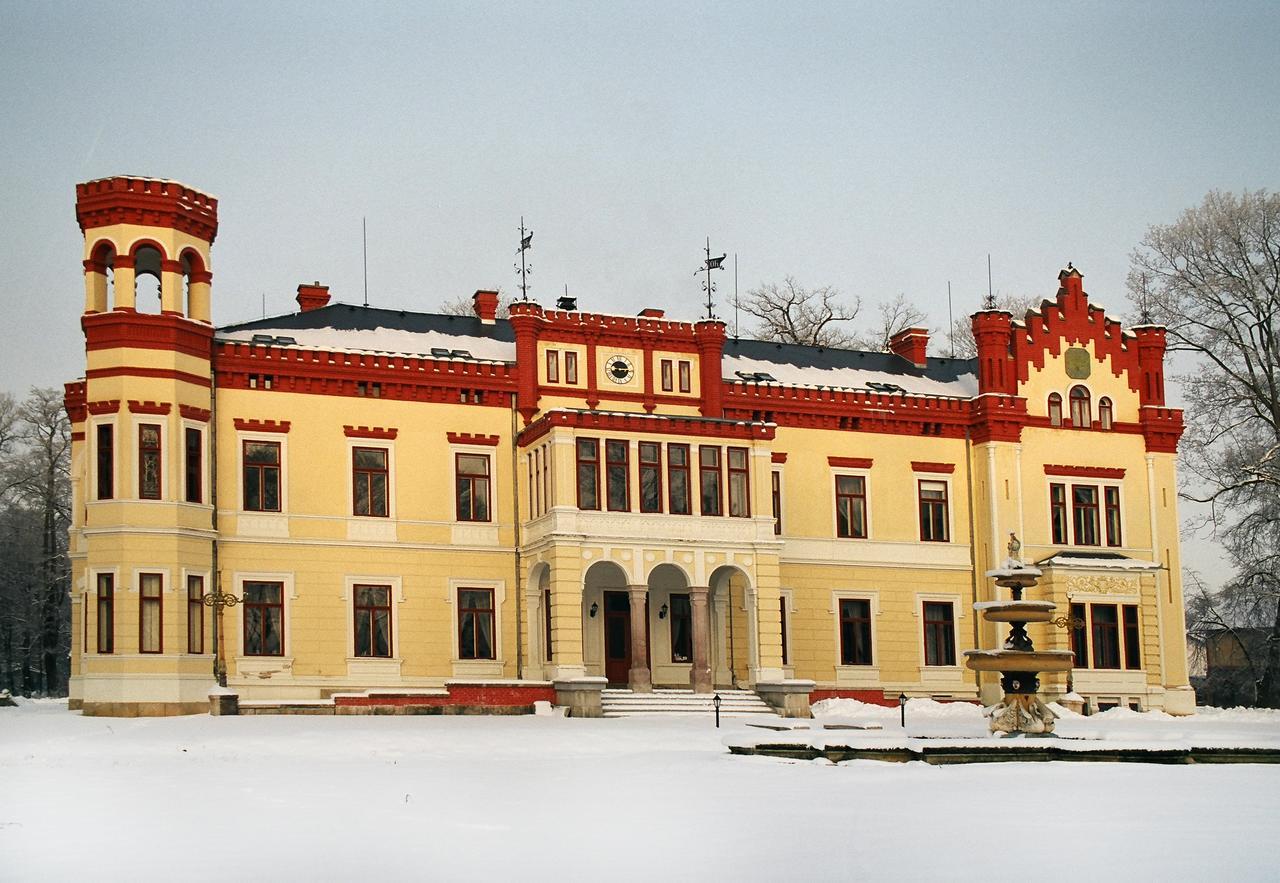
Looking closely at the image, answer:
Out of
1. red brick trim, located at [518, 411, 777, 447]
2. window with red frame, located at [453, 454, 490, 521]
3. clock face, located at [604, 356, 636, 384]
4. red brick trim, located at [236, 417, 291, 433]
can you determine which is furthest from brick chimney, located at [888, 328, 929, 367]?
red brick trim, located at [236, 417, 291, 433]

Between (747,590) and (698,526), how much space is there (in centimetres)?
186

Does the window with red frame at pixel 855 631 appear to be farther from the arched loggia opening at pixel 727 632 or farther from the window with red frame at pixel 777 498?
the arched loggia opening at pixel 727 632

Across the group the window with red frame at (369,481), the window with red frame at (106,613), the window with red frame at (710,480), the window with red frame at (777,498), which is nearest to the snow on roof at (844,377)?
the window with red frame at (777,498)

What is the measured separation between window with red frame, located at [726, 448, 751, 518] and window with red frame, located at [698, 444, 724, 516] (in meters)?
0.30

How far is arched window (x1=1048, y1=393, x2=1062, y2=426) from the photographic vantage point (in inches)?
1673

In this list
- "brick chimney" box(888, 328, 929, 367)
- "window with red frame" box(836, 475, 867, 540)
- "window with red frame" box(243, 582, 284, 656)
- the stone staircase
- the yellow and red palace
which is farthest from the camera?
"brick chimney" box(888, 328, 929, 367)

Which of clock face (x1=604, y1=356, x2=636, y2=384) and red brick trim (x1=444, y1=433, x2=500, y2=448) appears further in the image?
clock face (x1=604, y1=356, x2=636, y2=384)

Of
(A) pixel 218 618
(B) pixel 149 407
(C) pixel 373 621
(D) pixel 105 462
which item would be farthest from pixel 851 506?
(D) pixel 105 462

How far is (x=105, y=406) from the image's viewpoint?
32.8 meters

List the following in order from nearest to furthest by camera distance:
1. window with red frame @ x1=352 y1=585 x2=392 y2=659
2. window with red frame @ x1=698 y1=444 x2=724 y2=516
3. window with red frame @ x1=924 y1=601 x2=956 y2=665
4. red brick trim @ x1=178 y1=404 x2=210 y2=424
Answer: red brick trim @ x1=178 y1=404 x2=210 y2=424
window with red frame @ x1=352 y1=585 x2=392 y2=659
window with red frame @ x1=698 y1=444 x2=724 y2=516
window with red frame @ x1=924 y1=601 x2=956 y2=665

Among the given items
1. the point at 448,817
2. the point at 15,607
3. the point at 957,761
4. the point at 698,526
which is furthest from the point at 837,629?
the point at 15,607

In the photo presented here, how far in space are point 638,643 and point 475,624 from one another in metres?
3.90

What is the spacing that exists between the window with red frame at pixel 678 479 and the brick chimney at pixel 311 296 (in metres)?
9.70

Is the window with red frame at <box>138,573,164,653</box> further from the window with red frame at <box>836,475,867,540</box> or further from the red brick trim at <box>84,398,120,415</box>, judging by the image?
the window with red frame at <box>836,475,867,540</box>
